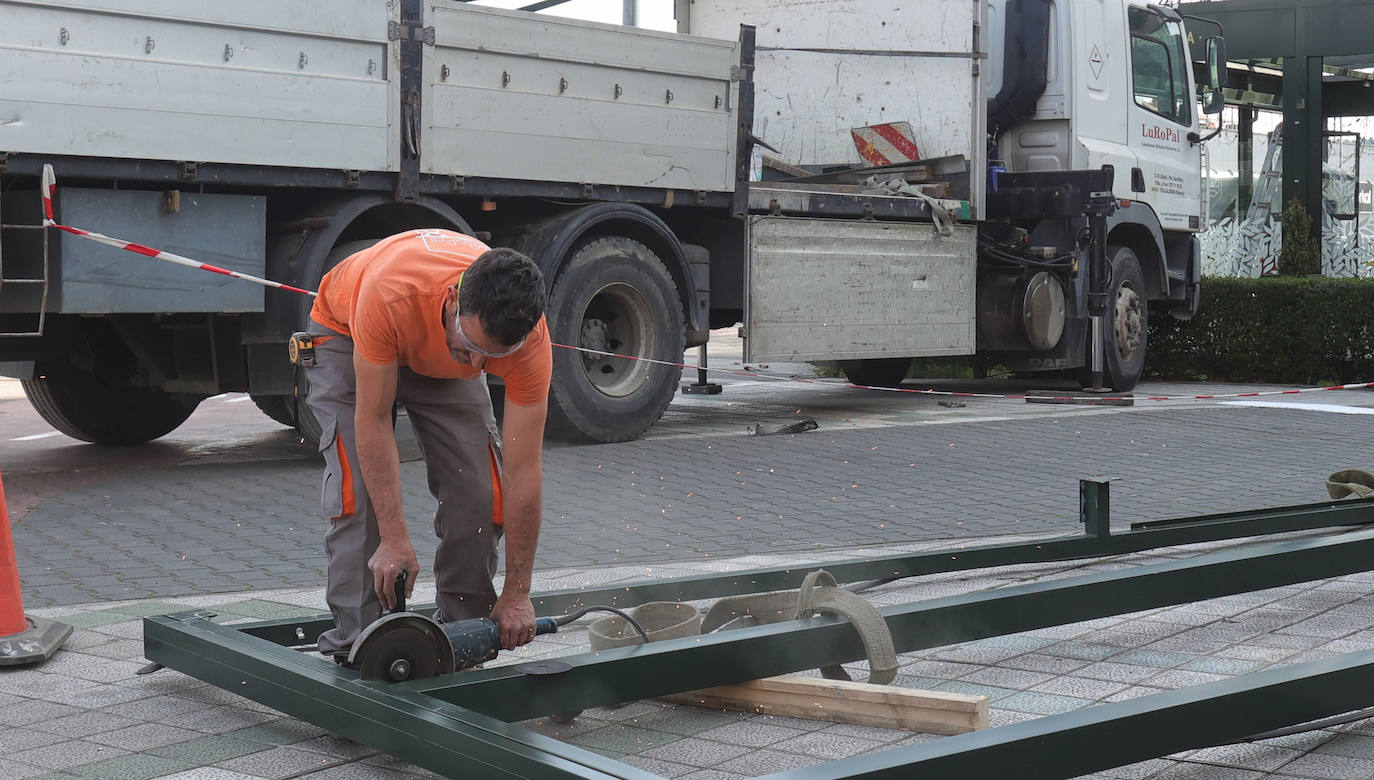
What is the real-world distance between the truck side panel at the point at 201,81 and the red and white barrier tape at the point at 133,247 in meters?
0.19

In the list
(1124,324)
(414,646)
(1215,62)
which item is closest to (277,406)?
(414,646)

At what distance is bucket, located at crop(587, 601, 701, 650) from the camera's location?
4066 millimetres

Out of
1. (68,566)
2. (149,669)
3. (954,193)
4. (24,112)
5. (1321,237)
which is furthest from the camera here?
(1321,237)

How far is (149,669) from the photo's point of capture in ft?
14.2

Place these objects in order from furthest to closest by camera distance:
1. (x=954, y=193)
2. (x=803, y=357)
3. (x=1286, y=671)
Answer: (x=954, y=193)
(x=803, y=357)
(x=1286, y=671)

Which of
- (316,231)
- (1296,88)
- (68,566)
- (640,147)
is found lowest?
(68,566)

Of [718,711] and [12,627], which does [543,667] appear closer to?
[718,711]

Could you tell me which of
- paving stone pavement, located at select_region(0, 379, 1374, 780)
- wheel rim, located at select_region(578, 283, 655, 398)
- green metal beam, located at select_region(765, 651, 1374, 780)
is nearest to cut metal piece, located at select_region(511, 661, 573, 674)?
paving stone pavement, located at select_region(0, 379, 1374, 780)

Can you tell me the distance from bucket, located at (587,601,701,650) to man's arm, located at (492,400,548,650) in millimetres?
300

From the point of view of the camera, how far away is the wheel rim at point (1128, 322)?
551 inches

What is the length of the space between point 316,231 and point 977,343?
651cm

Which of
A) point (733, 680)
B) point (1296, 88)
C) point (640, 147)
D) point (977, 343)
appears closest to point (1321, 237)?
point (1296, 88)

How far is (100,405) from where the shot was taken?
9.85m

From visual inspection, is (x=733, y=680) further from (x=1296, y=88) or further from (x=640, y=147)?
(x=1296, y=88)
